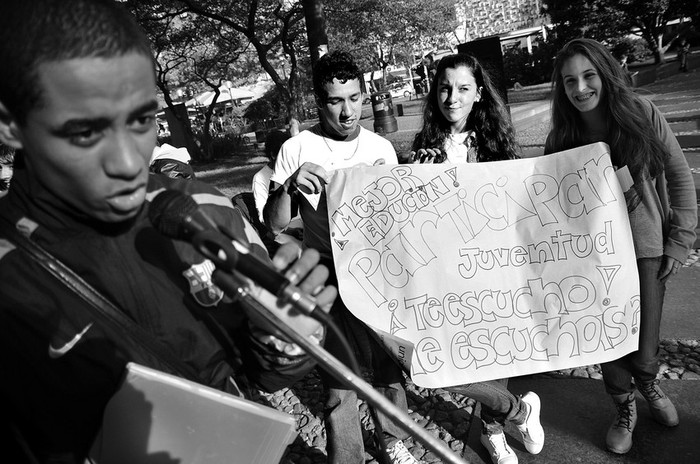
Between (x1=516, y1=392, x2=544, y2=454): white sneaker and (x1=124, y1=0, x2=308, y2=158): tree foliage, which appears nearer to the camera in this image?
(x1=516, y1=392, x2=544, y2=454): white sneaker

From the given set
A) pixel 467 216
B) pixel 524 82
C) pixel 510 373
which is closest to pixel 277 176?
pixel 467 216

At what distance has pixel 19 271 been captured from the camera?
3.34 ft

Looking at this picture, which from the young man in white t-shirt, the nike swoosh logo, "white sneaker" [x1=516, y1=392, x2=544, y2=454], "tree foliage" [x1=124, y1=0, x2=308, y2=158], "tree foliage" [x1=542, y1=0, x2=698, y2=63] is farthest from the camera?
"tree foliage" [x1=542, y1=0, x2=698, y2=63]

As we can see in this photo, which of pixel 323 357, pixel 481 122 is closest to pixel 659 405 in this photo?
pixel 481 122

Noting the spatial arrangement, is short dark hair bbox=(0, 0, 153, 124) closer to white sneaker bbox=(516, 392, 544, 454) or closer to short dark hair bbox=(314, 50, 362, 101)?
short dark hair bbox=(314, 50, 362, 101)

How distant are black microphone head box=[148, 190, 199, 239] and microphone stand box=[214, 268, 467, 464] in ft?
0.36

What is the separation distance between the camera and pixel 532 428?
2695 millimetres

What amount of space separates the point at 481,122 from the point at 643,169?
2.53 ft

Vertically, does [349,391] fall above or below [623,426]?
above

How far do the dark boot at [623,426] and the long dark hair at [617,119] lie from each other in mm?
1046

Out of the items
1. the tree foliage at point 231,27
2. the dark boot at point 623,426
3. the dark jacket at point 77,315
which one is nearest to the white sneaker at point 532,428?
the dark boot at point 623,426

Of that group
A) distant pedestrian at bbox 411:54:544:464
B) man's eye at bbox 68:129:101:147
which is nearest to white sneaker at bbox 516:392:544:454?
distant pedestrian at bbox 411:54:544:464

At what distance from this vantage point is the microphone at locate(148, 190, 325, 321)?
0.90 metres

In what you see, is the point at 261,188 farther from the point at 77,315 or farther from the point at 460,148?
the point at 77,315
